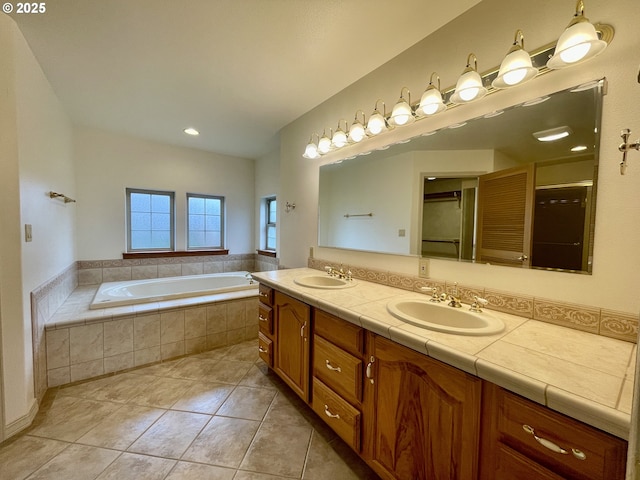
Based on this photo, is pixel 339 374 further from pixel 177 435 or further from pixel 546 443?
pixel 177 435

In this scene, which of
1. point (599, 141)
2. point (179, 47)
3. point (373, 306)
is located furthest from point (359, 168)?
point (179, 47)

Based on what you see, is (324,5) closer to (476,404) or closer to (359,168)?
(359,168)

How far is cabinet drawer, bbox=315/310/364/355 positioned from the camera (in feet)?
3.96

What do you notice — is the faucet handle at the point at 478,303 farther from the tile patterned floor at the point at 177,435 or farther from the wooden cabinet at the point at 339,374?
the tile patterned floor at the point at 177,435

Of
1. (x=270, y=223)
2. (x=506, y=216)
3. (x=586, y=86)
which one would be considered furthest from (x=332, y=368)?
(x=270, y=223)

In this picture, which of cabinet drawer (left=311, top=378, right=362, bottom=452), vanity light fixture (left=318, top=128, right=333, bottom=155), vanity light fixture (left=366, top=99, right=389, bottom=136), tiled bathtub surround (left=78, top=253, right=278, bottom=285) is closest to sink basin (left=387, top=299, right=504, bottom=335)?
cabinet drawer (left=311, top=378, right=362, bottom=452)

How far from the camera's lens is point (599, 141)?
3.23 ft

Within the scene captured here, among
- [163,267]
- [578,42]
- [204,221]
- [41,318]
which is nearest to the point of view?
[578,42]

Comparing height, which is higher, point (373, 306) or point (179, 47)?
point (179, 47)

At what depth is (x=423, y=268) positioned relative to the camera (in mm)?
1572

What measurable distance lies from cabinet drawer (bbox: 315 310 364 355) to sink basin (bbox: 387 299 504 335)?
0.20 m

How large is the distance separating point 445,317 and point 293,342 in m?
0.97

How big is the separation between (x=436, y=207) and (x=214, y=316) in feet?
7.53

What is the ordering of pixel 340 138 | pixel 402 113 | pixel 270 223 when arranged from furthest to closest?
pixel 270 223, pixel 340 138, pixel 402 113
